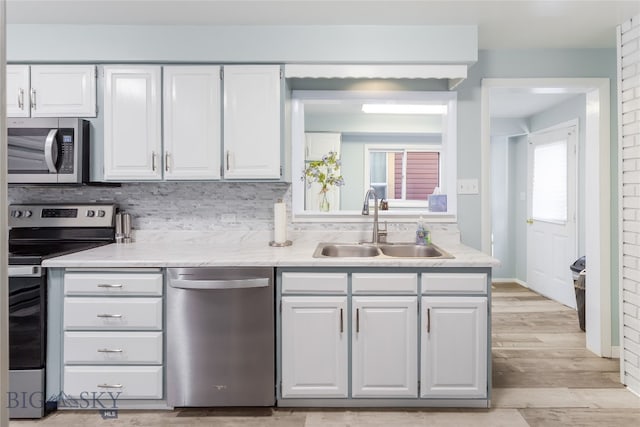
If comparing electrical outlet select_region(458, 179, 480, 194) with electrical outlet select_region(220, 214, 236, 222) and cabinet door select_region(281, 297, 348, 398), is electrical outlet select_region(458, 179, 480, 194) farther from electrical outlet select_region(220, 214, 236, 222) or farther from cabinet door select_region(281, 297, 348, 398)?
electrical outlet select_region(220, 214, 236, 222)

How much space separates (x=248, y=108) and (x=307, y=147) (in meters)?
0.81

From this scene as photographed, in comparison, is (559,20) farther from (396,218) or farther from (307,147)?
(307,147)

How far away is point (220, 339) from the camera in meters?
2.24

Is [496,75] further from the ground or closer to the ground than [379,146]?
further from the ground

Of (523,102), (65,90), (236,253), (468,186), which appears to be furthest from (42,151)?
(523,102)

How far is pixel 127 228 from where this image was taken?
9.41ft

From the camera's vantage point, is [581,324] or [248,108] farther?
[581,324]

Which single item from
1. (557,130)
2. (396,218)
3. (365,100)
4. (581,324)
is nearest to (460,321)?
(396,218)

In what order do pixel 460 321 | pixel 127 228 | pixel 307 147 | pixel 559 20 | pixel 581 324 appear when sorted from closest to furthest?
pixel 460 321, pixel 559 20, pixel 127 228, pixel 307 147, pixel 581 324

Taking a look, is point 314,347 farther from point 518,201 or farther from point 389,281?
point 518,201

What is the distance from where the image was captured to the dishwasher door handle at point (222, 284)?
2205mm

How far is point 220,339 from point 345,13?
1.92 meters

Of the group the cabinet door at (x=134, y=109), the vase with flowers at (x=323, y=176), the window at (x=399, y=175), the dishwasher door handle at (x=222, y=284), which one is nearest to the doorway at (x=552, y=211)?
the window at (x=399, y=175)

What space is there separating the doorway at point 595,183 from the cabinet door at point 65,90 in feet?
8.39
